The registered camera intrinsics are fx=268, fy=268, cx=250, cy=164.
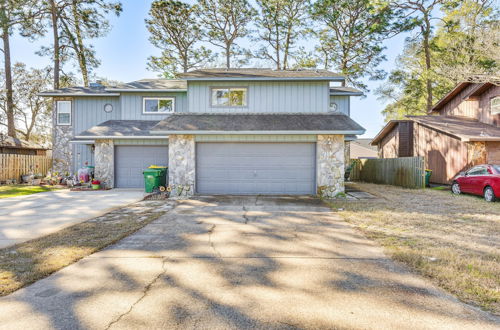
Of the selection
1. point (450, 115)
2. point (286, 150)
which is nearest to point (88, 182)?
point (286, 150)

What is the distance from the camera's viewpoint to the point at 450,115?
1844 centimetres

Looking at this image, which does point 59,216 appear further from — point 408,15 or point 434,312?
point 408,15

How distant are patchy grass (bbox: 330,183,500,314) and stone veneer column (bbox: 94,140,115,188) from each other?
10303mm

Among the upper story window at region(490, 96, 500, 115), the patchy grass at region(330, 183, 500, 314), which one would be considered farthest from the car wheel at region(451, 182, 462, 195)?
the upper story window at region(490, 96, 500, 115)

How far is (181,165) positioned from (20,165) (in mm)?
12410

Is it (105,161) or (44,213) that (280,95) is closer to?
(105,161)

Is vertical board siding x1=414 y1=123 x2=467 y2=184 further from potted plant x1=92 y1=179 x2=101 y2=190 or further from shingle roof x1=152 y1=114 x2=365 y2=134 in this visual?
potted plant x1=92 y1=179 x2=101 y2=190

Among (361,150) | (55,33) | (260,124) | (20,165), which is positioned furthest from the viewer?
(361,150)

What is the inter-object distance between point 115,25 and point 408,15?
23931 millimetres

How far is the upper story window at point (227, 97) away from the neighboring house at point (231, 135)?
4 centimetres

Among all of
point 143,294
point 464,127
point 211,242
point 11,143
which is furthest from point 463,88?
point 11,143

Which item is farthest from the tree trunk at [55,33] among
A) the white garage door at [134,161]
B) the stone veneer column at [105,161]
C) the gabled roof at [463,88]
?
the gabled roof at [463,88]

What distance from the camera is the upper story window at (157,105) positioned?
14.7 m

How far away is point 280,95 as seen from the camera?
11812mm
